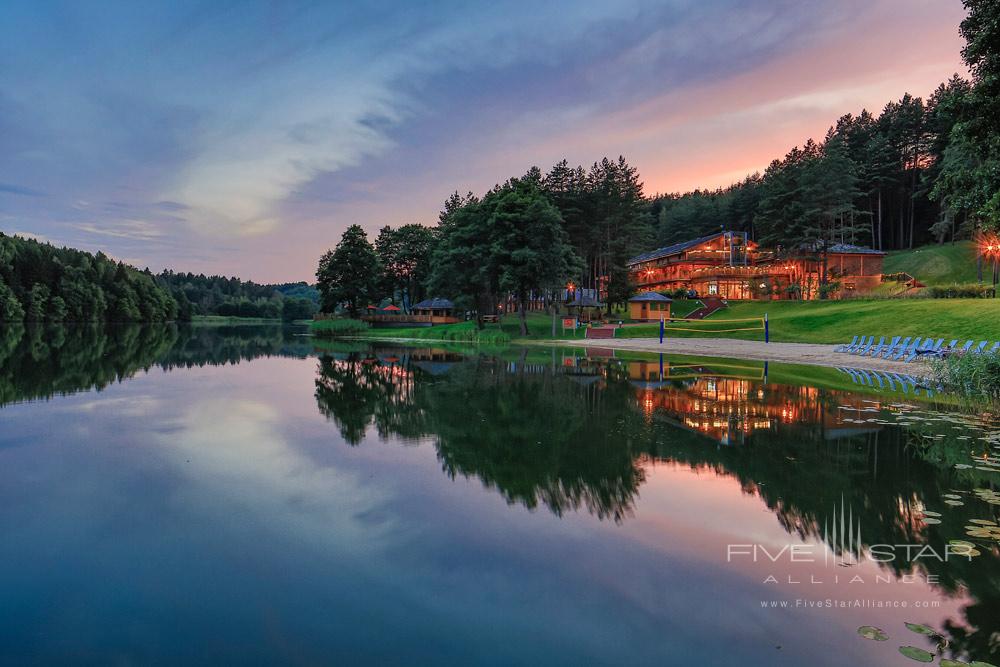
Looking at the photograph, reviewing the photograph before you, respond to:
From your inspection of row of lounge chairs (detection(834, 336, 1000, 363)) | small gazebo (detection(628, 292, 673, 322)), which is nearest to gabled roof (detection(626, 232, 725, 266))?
small gazebo (detection(628, 292, 673, 322))

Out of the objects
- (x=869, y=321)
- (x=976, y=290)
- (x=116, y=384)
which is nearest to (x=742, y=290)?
(x=976, y=290)

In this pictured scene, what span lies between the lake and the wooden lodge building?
6016 centimetres

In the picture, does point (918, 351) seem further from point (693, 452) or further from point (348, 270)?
point (348, 270)

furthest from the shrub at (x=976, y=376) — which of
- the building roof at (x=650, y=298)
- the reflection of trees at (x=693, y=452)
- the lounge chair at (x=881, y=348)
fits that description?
the building roof at (x=650, y=298)

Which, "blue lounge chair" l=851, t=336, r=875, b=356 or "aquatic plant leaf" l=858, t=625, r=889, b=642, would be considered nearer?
"aquatic plant leaf" l=858, t=625, r=889, b=642

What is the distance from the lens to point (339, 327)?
214 ft

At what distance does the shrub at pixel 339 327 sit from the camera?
211 feet

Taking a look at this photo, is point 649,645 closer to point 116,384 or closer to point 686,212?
point 116,384

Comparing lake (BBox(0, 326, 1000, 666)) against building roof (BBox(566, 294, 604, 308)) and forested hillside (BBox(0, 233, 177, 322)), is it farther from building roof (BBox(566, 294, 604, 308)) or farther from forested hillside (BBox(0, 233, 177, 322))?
forested hillside (BBox(0, 233, 177, 322))

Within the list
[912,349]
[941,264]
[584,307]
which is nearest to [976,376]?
[912,349]

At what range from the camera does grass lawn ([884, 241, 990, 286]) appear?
63906 millimetres

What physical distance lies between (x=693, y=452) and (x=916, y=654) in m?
5.54

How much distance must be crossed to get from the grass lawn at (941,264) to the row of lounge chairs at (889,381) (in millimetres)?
56046

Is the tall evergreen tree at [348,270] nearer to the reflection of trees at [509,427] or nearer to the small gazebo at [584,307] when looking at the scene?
the small gazebo at [584,307]
